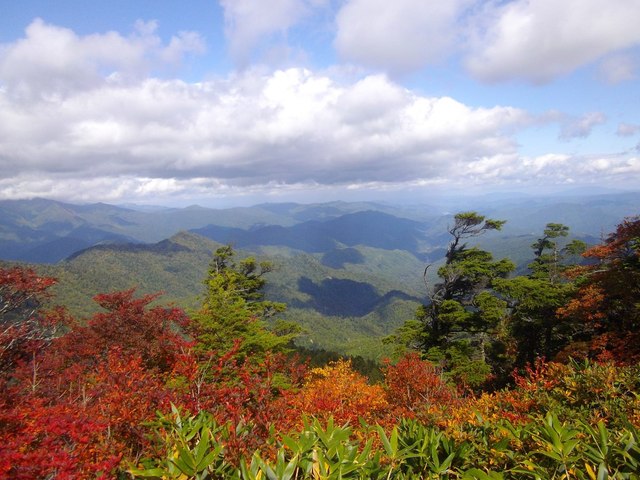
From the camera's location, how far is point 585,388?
20.6 ft

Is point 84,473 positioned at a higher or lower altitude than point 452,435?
lower

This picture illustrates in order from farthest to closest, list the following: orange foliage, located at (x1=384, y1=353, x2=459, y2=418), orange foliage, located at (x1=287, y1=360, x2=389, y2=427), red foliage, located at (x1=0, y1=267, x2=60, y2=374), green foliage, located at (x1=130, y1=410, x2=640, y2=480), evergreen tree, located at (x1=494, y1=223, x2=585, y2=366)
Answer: evergreen tree, located at (x1=494, y1=223, x2=585, y2=366)
orange foliage, located at (x1=384, y1=353, x2=459, y2=418)
red foliage, located at (x1=0, y1=267, x2=60, y2=374)
orange foliage, located at (x1=287, y1=360, x2=389, y2=427)
green foliage, located at (x1=130, y1=410, x2=640, y2=480)

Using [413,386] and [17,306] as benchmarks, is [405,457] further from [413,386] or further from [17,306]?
[17,306]

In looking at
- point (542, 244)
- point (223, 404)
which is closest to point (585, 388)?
point (223, 404)

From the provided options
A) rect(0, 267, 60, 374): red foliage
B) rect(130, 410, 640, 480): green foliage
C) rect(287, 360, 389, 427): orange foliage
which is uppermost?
rect(130, 410, 640, 480): green foliage

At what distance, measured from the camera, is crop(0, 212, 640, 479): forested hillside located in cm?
325

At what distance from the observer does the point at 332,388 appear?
Answer: 1559cm

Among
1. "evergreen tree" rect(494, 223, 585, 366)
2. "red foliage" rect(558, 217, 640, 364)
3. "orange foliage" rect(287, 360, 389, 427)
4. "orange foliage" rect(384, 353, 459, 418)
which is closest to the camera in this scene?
"orange foliage" rect(287, 360, 389, 427)

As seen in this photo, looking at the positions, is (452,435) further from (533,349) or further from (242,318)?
(533,349)

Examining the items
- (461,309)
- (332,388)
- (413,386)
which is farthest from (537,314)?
(332,388)

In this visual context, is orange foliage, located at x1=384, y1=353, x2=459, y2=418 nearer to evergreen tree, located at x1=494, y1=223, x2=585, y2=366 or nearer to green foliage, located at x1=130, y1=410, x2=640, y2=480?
evergreen tree, located at x1=494, y1=223, x2=585, y2=366

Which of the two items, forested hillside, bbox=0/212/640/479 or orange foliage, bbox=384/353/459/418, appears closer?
forested hillside, bbox=0/212/640/479

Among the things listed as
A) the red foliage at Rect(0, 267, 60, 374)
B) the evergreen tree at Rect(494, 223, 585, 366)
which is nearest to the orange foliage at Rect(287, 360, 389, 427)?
the evergreen tree at Rect(494, 223, 585, 366)

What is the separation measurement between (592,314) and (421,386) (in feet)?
28.2
